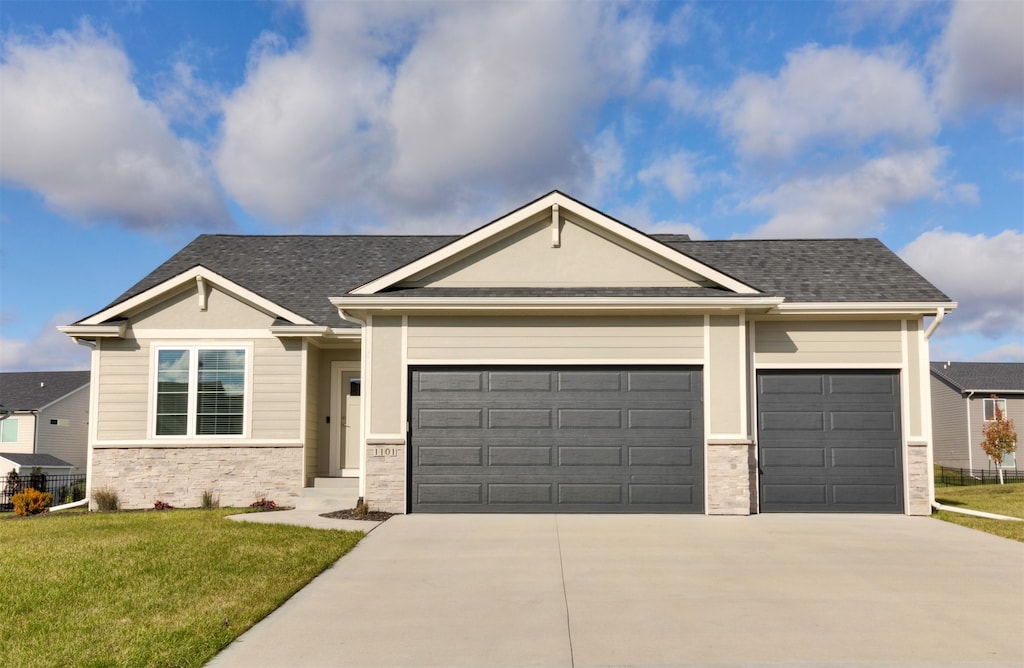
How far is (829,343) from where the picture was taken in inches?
575

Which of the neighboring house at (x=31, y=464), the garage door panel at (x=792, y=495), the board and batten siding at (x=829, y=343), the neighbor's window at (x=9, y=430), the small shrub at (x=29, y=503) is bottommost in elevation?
the neighboring house at (x=31, y=464)

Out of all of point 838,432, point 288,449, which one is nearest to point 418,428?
point 288,449

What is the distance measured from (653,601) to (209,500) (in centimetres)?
1097

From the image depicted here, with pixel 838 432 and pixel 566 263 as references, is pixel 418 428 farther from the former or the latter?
pixel 838 432

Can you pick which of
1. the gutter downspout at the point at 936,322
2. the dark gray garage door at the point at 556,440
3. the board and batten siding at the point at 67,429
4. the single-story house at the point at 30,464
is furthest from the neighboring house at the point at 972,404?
the board and batten siding at the point at 67,429

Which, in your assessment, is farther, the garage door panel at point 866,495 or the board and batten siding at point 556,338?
the garage door panel at point 866,495

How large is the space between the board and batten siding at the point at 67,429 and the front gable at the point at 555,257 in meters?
32.5

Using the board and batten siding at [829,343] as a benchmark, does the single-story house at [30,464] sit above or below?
below

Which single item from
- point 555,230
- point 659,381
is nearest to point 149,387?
point 555,230

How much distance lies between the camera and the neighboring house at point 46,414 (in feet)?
130

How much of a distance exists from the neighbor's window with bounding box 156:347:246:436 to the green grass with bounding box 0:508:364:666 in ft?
11.9

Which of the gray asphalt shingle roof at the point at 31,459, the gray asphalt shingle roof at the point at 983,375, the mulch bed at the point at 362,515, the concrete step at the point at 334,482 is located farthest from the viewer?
the gray asphalt shingle roof at the point at 983,375

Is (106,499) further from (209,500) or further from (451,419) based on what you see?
(451,419)

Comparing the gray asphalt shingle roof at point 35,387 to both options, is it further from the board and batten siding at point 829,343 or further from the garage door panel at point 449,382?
the board and batten siding at point 829,343
